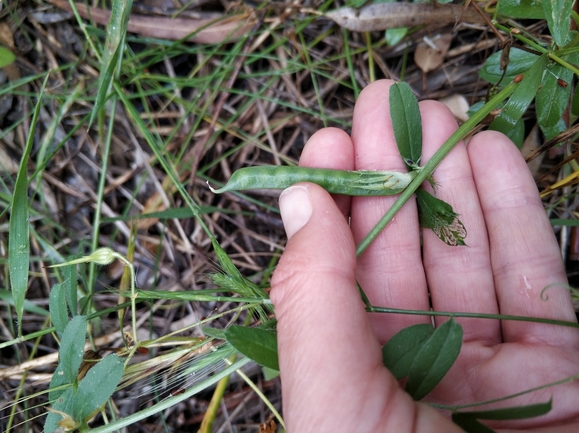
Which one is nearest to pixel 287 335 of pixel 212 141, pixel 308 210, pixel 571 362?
pixel 308 210

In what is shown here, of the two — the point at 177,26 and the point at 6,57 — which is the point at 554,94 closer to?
the point at 177,26

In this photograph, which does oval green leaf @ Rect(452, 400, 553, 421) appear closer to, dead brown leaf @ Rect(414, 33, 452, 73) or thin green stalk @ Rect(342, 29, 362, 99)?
thin green stalk @ Rect(342, 29, 362, 99)

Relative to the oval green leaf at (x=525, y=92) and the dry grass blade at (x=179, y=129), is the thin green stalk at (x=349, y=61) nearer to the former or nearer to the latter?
the dry grass blade at (x=179, y=129)

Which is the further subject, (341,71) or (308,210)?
(341,71)

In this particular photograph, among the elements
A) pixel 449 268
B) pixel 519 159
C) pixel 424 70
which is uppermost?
pixel 424 70

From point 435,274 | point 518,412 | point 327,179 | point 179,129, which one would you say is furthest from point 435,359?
point 179,129

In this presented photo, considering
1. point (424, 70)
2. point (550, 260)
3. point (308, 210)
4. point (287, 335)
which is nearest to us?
point (287, 335)

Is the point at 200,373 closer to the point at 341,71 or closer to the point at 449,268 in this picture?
the point at 449,268

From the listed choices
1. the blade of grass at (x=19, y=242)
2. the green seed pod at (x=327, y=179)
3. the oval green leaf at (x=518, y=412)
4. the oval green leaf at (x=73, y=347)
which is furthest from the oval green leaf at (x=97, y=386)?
the oval green leaf at (x=518, y=412)
